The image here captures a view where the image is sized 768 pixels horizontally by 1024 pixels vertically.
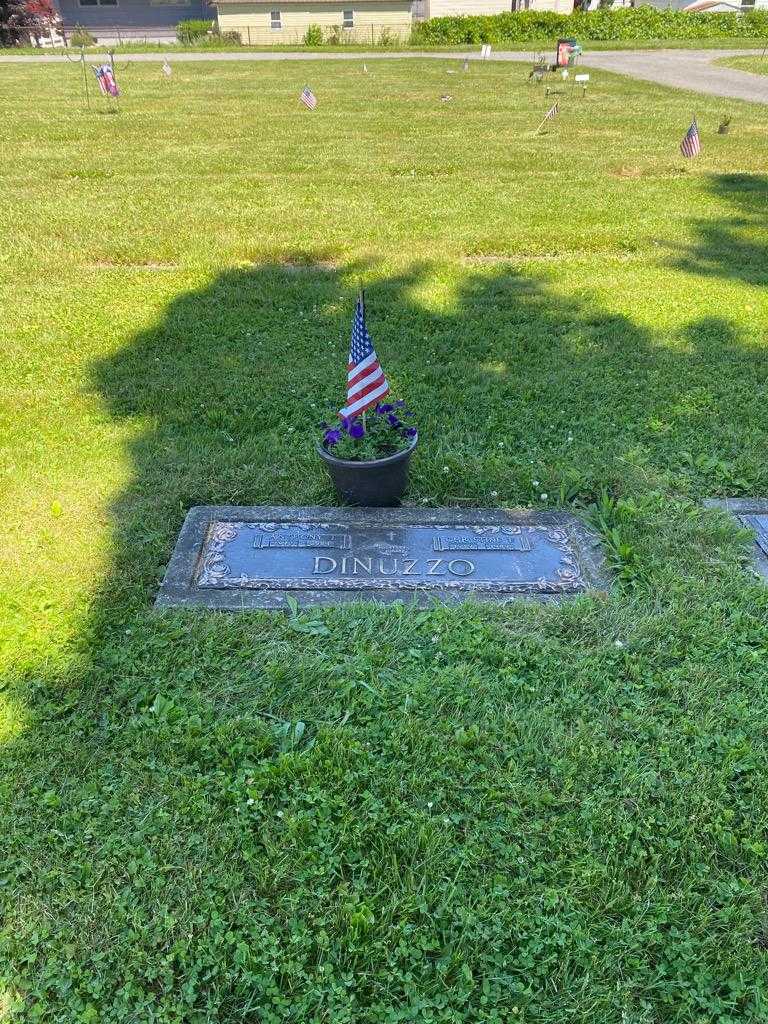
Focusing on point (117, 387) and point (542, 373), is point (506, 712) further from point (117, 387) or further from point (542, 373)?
point (117, 387)

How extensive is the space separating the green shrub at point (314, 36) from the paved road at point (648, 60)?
15.2 ft

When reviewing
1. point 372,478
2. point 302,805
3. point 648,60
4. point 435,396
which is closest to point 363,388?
point 372,478

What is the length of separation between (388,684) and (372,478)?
4.09 feet

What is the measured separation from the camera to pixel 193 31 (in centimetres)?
3734

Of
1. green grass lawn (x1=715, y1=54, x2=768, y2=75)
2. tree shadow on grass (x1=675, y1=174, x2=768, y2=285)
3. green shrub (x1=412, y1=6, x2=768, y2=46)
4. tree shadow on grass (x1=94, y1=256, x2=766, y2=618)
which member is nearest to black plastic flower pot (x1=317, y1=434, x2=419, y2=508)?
tree shadow on grass (x1=94, y1=256, x2=766, y2=618)

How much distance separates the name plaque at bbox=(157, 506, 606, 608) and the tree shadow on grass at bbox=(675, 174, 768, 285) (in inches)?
189

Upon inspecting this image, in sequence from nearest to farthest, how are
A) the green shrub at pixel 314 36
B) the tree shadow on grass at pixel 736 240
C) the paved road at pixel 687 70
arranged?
1. the tree shadow on grass at pixel 736 240
2. the paved road at pixel 687 70
3. the green shrub at pixel 314 36

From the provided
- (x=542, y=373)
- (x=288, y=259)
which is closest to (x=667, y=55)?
(x=288, y=259)

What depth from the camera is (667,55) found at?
28953 millimetres

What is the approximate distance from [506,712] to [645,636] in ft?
2.49

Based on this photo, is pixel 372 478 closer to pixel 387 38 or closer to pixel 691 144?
pixel 691 144

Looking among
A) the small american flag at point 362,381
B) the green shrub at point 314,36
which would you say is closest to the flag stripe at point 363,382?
the small american flag at point 362,381

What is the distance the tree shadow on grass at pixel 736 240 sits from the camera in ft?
24.1

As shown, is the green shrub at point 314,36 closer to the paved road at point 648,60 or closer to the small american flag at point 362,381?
the paved road at point 648,60
